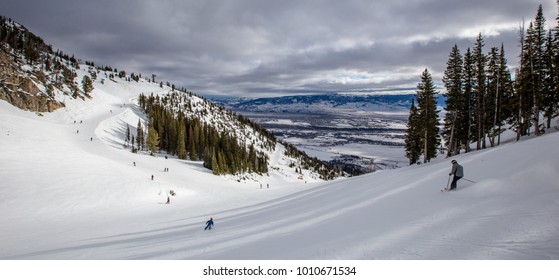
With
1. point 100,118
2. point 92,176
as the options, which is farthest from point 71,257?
point 100,118

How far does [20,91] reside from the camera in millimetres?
67812

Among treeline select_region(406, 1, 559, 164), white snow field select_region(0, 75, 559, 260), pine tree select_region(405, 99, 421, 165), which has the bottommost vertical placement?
white snow field select_region(0, 75, 559, 260)

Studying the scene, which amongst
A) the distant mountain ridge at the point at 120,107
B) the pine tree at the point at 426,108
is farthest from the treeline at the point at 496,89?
the distant mountain ridge at the point at 120,107

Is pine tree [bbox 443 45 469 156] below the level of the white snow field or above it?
above

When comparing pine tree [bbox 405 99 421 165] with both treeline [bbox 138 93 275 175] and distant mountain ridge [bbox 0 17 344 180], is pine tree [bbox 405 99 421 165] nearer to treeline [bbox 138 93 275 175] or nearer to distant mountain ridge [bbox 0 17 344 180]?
distant mountain ridge [bbox 0 17 344 180]

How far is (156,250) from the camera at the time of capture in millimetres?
11469

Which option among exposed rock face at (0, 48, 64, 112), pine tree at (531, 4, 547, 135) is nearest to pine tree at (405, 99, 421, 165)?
pine tree at (531, 4, 547, 135)

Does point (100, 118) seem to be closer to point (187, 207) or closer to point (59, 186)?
point (59, 186)

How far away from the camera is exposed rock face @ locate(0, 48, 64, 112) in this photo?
65.0 meters

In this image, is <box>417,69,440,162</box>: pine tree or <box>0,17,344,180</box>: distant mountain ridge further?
<box>0,17,344,180</box>: distant mountain ridge

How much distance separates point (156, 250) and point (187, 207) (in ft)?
57.4

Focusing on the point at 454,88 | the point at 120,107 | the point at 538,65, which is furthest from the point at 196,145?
the point at 538,65

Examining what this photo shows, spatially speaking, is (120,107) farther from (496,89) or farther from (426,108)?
(496,89)

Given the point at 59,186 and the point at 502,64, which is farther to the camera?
the point at 502,64
